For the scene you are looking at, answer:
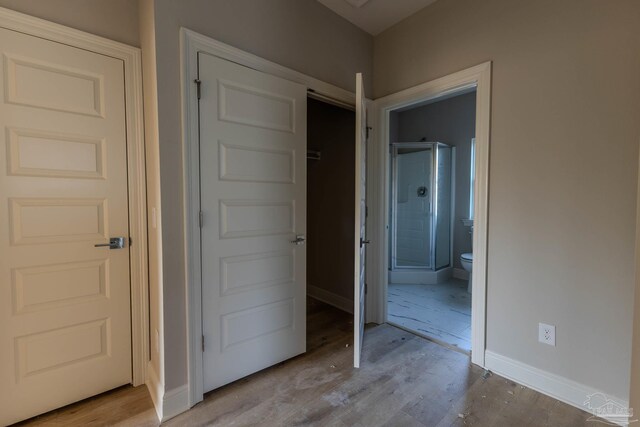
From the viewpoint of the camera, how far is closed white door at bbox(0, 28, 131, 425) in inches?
61.0

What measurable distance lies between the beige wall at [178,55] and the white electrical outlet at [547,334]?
2.15m

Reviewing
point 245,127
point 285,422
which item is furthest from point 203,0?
point 285,422

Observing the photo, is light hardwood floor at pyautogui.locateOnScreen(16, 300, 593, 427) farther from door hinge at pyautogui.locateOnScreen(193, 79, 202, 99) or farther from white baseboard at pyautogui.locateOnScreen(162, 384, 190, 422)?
door hinge at pyautogui.locateOnScreen(193, 79, 202, 99)

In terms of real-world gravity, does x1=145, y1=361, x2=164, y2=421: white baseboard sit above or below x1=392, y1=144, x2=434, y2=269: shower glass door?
below

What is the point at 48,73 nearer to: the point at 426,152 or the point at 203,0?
the point at 203,0

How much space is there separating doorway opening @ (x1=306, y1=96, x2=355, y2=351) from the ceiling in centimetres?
74

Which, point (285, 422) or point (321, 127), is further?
point (321, 127)

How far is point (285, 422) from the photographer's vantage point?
164 cm

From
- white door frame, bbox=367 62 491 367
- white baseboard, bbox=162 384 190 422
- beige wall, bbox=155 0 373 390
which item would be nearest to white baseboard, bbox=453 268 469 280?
white door frame, bbox=367 62 491 367

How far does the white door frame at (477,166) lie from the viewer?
82.3 inches

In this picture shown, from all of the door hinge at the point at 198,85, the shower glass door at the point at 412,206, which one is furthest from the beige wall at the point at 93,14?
the shower glass door at the point at 412,206

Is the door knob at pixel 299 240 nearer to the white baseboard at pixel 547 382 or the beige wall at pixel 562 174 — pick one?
the beige wall at pixel 562 174

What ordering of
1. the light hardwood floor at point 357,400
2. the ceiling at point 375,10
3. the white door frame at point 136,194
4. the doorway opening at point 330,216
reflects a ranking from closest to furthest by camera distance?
the light hardwood floor at point 357,400
the white door frame at point 136,194
the ceiling at point 375,10
the doorway opening at point 330,216

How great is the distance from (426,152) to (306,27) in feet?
8.79
